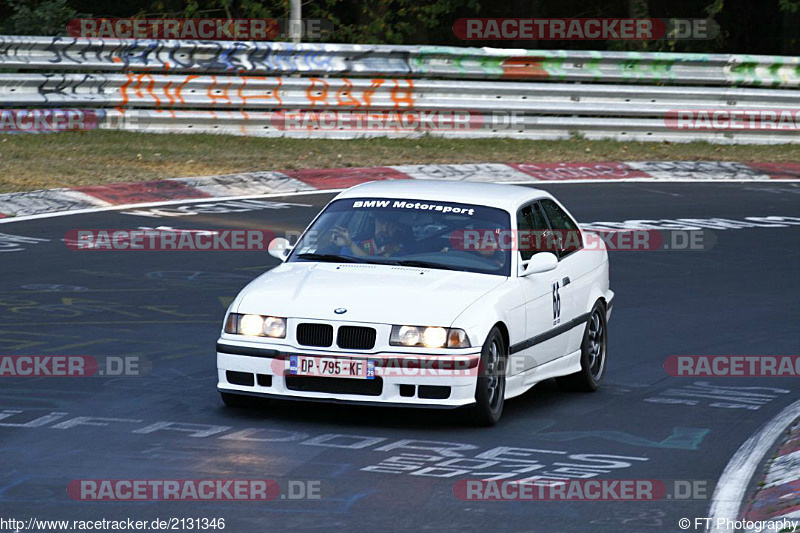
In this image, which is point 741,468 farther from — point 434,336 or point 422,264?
point 422,264

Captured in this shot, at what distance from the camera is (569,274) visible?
1017 cm

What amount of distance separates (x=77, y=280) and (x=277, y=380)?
5284mm

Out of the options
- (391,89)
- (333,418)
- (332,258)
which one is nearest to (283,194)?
(391,89)

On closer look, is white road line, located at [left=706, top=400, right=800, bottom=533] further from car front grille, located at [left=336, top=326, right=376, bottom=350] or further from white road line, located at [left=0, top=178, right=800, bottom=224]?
white road line, located at [left=0, top=178, right=800, bottom=224]

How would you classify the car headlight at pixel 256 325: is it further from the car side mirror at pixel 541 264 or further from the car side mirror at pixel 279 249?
the car side mirror at pixel 541 264

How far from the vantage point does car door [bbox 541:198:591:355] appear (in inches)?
394

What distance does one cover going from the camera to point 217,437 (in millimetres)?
8320

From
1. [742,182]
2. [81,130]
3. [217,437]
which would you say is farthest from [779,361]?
[81,130]

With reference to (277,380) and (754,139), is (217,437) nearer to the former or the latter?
(277,380)

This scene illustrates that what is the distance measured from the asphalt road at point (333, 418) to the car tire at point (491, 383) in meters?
0.11

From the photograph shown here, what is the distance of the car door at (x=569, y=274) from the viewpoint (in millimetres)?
10000

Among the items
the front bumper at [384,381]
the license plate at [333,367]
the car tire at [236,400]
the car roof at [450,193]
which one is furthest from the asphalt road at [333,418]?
the car roof at [450,193]

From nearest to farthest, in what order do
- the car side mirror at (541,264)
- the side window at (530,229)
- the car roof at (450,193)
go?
the car side mirror at (541,264) → the side window at (530,229) → the car roof at (450,193)

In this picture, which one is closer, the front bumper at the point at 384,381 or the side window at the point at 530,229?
the front bumper at the point at 384,381
